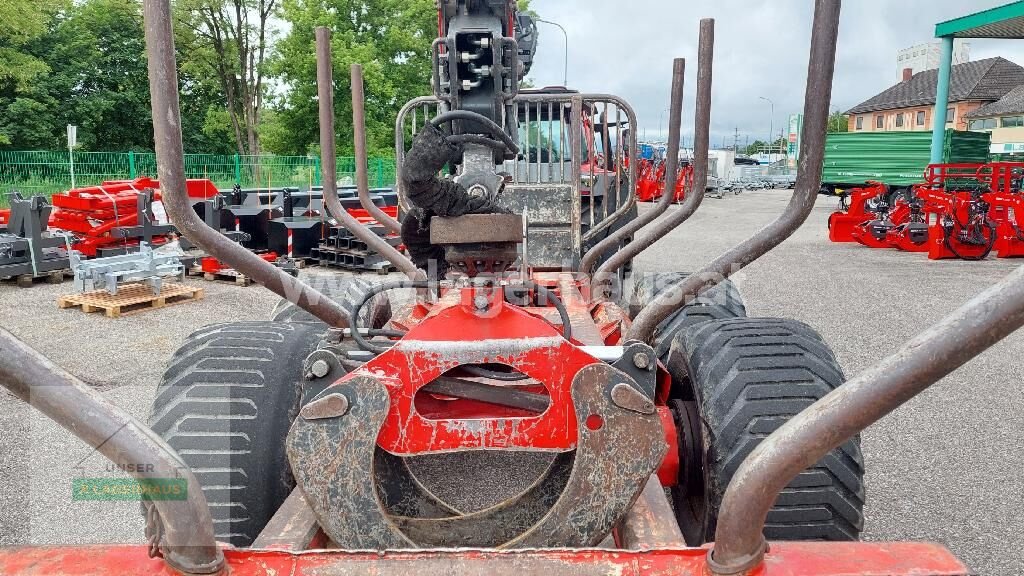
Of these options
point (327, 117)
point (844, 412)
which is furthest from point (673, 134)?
point (844, 412)

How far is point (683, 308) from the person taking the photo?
3963 millimetres

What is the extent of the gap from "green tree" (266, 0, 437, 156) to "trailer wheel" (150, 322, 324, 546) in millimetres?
16457

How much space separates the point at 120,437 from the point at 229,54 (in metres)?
36.9

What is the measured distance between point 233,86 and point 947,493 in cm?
3656

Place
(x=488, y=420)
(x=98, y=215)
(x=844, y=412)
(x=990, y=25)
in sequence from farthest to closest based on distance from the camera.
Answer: (x=990, y=25)
(x=98, y=215)
(x=488, y=420)
(x=844, y=412)

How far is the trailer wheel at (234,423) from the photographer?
2.38 metres

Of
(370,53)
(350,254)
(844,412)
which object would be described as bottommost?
(350,254)

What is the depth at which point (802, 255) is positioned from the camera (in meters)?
14.0

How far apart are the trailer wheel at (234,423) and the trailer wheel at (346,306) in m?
1.15

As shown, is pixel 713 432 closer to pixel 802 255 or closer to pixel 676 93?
pixel 676 93

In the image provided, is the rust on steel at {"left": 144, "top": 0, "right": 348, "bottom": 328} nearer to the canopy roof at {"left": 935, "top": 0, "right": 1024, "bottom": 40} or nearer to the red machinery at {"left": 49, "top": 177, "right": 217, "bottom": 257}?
the red machinery at {"left": 49, "top": 177, "right": 217, "bottom": 257}

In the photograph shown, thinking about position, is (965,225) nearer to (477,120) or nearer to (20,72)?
(477,120)

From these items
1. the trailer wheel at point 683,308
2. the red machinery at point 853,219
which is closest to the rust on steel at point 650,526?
the trailer wheel at point 683,308

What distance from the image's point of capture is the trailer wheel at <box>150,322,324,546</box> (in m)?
2.38
